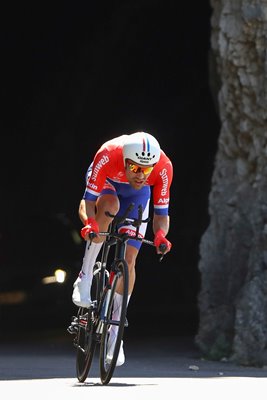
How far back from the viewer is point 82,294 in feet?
34.2

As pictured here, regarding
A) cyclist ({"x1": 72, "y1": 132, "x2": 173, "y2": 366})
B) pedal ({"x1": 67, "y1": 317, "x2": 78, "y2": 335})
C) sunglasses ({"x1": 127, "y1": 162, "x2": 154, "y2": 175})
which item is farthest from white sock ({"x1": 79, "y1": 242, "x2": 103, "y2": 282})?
sunglasses ({"x1": 127, "y1": 162, "x2": 154, "y2": 175})

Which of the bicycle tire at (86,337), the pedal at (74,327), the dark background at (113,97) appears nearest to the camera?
the bicycle tire at (86,337)

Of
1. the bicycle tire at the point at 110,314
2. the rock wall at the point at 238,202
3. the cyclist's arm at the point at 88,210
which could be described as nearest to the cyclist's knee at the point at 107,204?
the cyclist's arm at the point at 88,210

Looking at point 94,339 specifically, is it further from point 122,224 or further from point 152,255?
point 152,255

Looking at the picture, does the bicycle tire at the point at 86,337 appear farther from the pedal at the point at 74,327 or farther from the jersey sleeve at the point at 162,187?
the jersey sleeve at the point at 162,187

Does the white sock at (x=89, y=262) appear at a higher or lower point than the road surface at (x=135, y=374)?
higher

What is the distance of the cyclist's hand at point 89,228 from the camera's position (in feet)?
32.1

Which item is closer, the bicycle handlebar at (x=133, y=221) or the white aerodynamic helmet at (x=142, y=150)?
the white aerodynamic helmet at (x=142, y=150)

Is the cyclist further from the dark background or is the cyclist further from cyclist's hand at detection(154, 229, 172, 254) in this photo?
the dark background

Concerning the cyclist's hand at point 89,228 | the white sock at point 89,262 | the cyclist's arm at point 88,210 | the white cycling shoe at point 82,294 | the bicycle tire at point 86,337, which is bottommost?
the bicycle tire at point 86,337

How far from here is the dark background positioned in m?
24.3

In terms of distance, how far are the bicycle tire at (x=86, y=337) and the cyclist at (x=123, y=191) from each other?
0.14 meters

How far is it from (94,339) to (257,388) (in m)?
1.37

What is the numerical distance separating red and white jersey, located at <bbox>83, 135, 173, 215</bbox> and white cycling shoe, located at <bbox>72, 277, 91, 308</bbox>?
75cm
